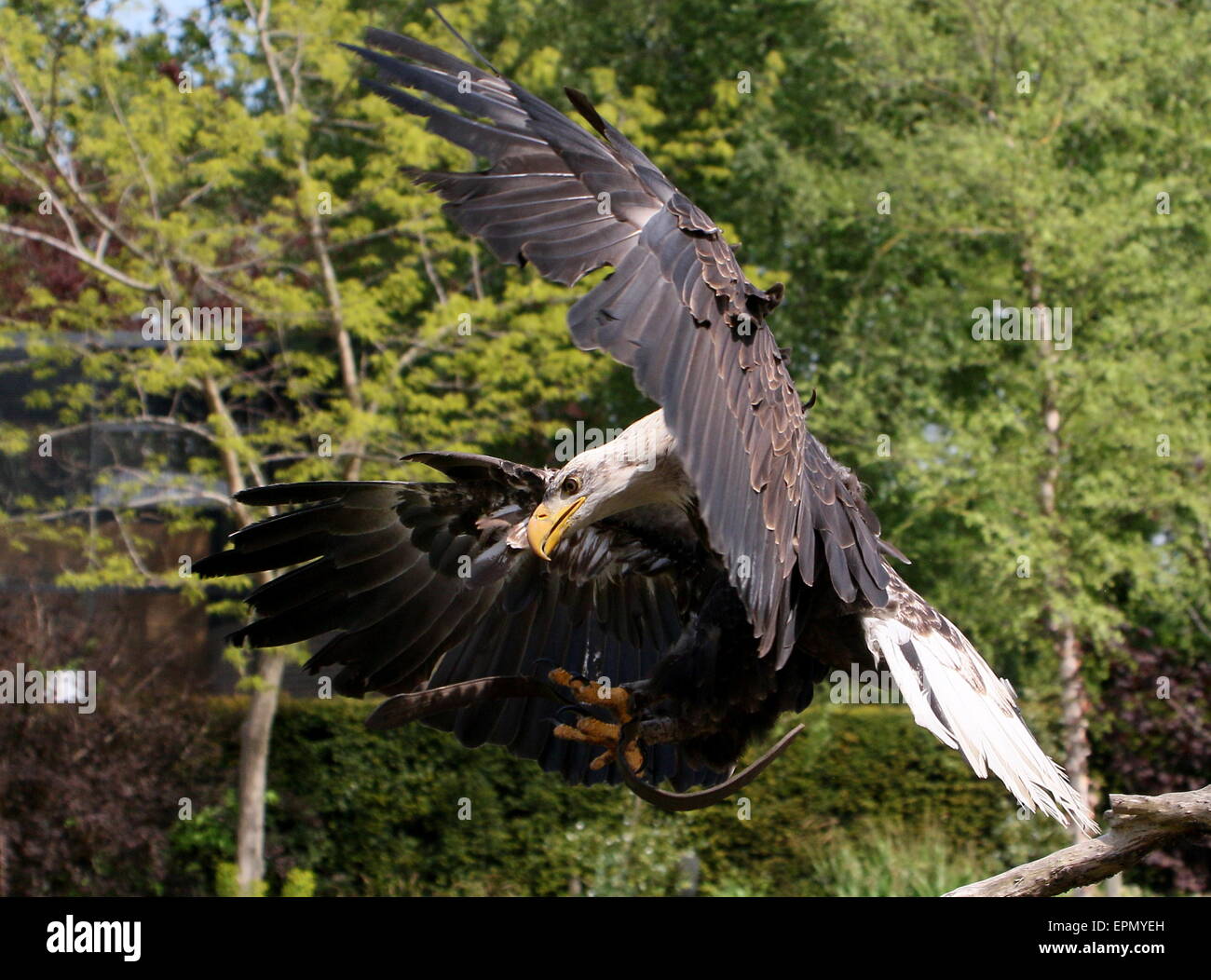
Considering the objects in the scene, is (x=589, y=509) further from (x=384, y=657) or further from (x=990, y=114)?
(x=990, y=114)

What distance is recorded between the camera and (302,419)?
9.28 metres

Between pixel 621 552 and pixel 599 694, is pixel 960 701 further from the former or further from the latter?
pixel 621 552

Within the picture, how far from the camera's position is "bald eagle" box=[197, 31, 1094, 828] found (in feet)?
9.66

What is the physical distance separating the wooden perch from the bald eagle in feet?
0.57

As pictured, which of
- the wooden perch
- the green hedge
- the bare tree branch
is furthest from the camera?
the green hedge

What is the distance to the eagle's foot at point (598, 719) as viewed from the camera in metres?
3.66

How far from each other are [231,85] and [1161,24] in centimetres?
774

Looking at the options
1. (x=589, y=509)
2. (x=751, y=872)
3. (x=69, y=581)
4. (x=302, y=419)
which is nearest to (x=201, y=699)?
(x=69, y=581)

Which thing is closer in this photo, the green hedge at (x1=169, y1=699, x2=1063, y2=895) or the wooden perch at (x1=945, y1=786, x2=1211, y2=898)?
the wooden perch at (x1=945, y1=786, x2=1211, y2=898)

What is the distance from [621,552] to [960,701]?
1128 mm

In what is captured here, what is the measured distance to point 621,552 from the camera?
13.5 ft

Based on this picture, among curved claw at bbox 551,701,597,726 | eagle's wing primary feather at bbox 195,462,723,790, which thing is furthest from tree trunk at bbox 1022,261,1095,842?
curved claw at bbox 551,701,597,726

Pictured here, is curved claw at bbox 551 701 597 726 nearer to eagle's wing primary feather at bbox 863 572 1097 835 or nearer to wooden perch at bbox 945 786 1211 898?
eagle's wing primary feather at bbox 863 572 1097 835

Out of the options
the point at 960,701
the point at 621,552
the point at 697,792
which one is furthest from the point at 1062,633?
the point at 697,792
